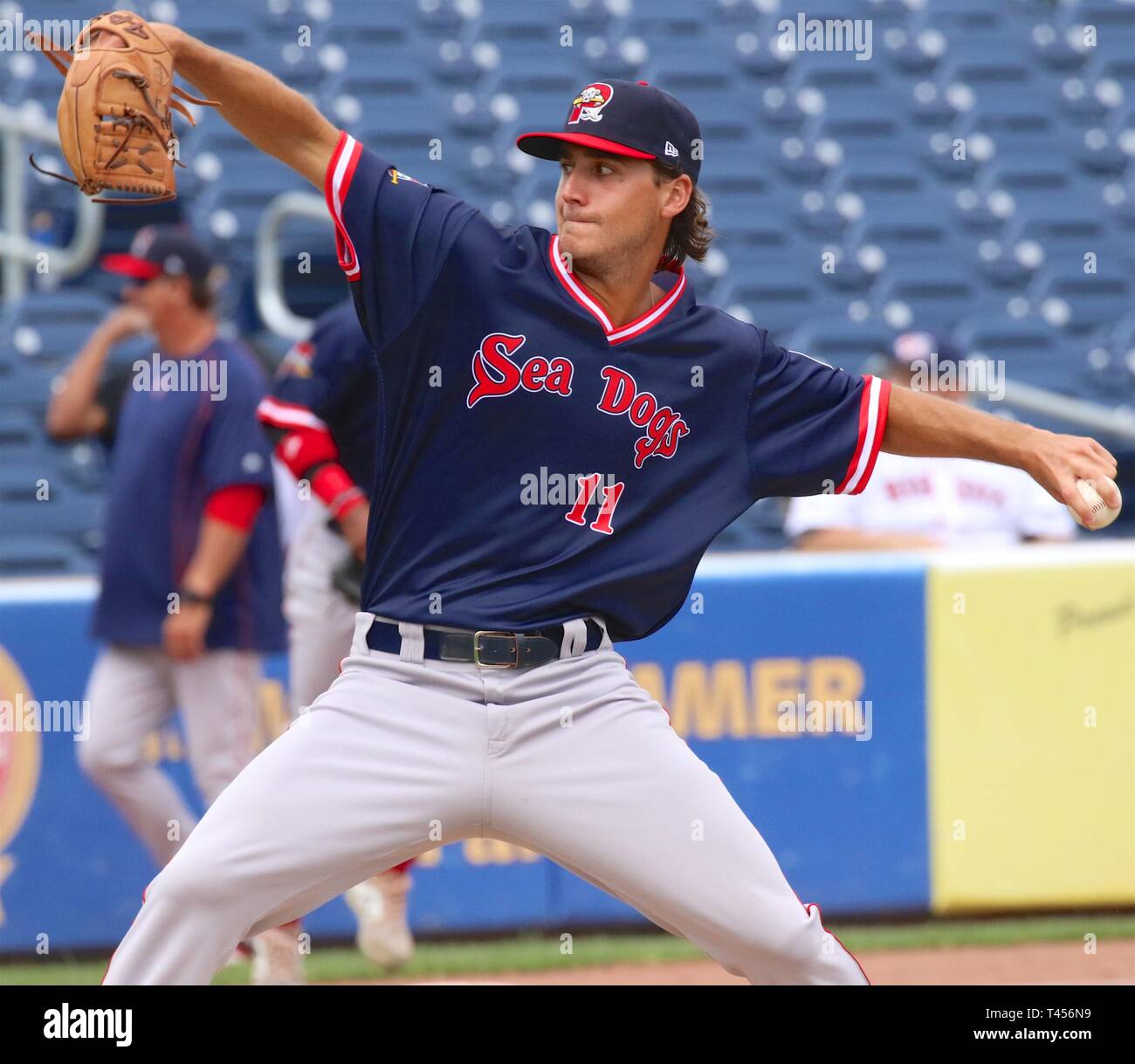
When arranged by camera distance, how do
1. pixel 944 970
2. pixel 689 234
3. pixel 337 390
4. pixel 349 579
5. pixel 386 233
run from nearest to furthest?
pixel 386 233
pixel 689 234
pixel 337 390
pixel 349 579
pixel 944 970

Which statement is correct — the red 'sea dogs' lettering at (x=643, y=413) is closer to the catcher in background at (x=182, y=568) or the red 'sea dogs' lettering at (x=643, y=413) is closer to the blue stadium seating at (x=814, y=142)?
the catcher in background at (x=182, y=568)

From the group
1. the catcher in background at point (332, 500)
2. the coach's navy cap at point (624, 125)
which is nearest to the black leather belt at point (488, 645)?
the coach's navy cap at point (624, 125)

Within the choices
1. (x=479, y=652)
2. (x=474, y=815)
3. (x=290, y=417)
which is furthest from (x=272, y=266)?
(x=474, y=815)

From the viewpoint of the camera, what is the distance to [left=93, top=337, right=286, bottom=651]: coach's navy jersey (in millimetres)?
5273

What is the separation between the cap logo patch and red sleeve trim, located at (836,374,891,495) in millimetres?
725

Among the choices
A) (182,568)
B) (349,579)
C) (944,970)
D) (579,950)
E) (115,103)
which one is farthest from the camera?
(579,950)

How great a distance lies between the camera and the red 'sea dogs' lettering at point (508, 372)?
314 centimetres

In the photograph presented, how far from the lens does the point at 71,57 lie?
10.3 ft

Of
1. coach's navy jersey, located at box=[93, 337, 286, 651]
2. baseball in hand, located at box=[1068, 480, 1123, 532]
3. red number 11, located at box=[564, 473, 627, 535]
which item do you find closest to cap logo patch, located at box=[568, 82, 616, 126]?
red number 11, located at box=[564, 473, 627, 535]

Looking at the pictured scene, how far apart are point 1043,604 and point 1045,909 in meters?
1.02

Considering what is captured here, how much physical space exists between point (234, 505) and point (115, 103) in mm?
2367

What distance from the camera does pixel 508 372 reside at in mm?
3143

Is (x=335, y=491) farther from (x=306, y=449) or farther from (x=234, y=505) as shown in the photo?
(x=234, y=505)
